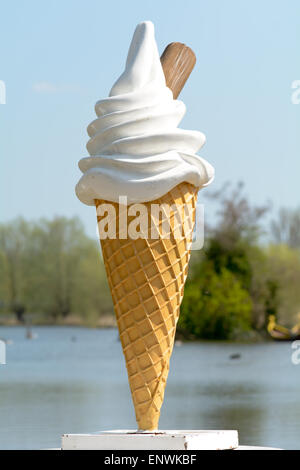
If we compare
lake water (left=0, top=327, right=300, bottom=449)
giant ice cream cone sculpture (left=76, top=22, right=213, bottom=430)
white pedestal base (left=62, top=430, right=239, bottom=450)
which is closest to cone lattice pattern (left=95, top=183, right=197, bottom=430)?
giant ice cream cone sculpture (left=76, top=22, right=213, bottom=430)

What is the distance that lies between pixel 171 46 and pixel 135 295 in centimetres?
153

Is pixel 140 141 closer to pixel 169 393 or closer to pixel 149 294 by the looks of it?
pixel 149 294

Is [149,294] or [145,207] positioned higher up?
[145,207]

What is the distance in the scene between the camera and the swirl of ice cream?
161 inches

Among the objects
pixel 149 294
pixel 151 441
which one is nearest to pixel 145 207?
pixel 149 294

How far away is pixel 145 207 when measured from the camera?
13.5 feet

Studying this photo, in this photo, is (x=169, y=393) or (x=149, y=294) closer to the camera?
(x=149, y=294)

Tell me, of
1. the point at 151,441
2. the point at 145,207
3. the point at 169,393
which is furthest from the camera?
the point at 169,393

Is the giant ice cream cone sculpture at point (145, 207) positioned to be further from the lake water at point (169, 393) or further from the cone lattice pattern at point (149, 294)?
the lake water at point (169, 393)

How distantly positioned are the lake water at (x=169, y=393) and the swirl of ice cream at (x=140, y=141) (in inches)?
123

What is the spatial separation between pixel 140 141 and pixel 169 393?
9.87 meters

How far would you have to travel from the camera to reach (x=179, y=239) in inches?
166

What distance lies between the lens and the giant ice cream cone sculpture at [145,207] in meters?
4.11
